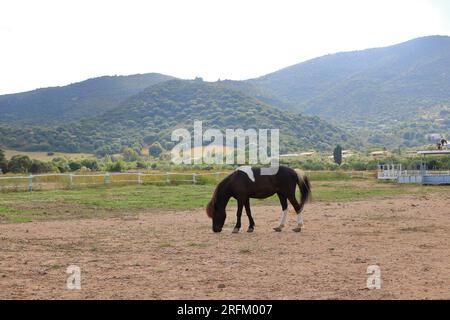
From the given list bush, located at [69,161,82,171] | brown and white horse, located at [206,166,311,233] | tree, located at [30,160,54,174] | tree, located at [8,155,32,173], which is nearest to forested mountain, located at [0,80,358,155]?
bush, located at [69,161,82,171]

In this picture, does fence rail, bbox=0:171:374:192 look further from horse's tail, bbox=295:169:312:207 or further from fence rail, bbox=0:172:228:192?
horse's tail, bbox=295:169:312:207

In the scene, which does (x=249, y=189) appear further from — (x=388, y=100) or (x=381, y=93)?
(x=381, y=93)

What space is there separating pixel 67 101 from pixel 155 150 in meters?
62.6

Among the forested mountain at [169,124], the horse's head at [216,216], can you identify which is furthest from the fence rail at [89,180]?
the forested mountain at [169,124]

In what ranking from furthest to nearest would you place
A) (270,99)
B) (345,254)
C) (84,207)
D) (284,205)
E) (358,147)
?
(270,99)
(358,147)
(84,207)
(284,205)
(345,254)

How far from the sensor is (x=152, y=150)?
297 ft

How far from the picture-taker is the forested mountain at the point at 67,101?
431 ft

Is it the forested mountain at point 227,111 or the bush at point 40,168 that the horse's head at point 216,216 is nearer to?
the bush at point 40,168

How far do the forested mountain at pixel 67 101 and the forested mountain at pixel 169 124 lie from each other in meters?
17.7

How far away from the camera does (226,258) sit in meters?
9.59

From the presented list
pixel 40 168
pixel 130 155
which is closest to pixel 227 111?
pixel 130 155

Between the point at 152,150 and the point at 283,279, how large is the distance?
3303 inches
